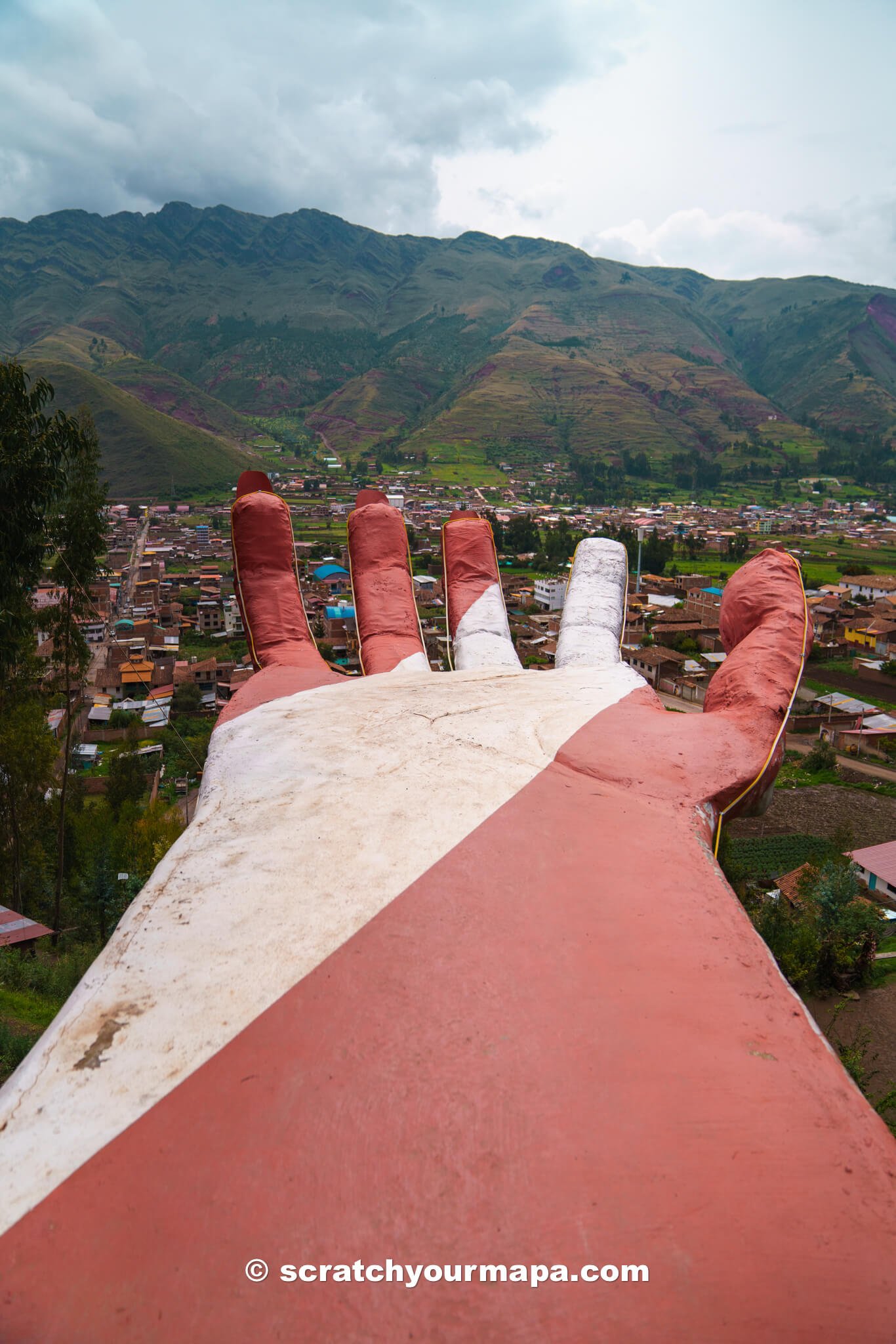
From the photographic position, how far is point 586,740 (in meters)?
2.70

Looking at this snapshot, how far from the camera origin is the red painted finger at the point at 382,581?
447cm

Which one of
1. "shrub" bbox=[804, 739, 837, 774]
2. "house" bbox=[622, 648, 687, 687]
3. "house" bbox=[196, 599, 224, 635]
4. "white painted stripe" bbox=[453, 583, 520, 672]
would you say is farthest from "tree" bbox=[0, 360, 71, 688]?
"house" bbox=[196, 599, 224, 635]

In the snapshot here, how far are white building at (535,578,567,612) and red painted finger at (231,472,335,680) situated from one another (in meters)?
42.8

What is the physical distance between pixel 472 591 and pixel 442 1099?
12.4ft

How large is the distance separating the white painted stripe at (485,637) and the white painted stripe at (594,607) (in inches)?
12.5

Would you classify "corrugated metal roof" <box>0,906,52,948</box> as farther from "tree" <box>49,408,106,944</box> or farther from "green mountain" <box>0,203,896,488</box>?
"green mountain" <box>0,203,896,488</box>

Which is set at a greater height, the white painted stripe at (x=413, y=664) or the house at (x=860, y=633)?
the white painted stripe at (x=413, y=664)

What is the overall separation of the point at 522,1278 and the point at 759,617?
3200mm

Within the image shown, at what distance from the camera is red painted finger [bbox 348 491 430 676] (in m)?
4.47

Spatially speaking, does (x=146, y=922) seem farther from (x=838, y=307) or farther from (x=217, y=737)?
(x=838, y=307)

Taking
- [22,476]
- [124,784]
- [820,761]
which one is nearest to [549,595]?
[820,761]

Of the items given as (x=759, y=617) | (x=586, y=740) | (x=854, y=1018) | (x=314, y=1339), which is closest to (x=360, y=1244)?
(x=314, y=1339)

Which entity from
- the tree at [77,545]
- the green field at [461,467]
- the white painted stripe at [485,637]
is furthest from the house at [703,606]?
the green field at [461,467]

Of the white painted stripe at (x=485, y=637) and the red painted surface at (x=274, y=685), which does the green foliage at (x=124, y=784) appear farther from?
the red painted surface at (x=274, y=685)
